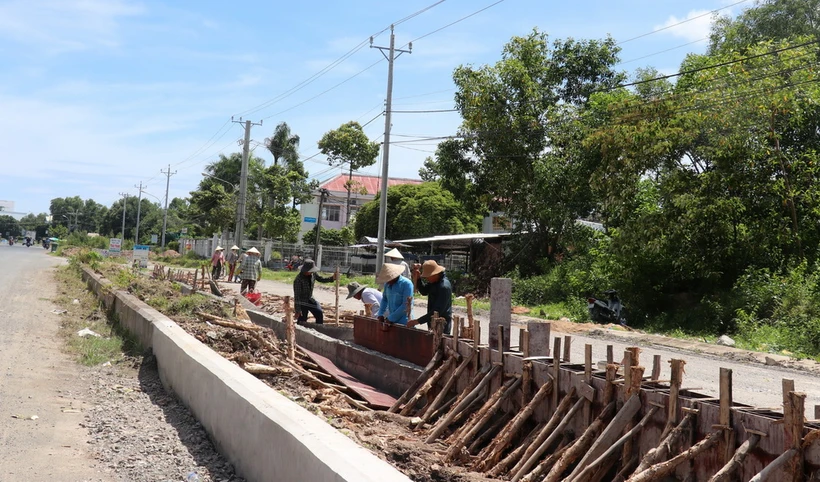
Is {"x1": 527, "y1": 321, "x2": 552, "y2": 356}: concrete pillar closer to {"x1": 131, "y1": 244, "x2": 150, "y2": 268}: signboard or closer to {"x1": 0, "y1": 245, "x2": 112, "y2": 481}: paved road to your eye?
{"x1": 0, "y1": 245, "x2": 112, "y2": 481}: paved road

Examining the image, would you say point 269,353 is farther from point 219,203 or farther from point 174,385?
point 219,203

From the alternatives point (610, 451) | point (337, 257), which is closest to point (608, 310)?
point (610, 451)

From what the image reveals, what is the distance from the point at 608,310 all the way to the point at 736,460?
51.6 feet

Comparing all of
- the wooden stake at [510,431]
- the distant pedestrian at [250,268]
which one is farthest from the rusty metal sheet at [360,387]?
the distant pedestrian at [250,268]

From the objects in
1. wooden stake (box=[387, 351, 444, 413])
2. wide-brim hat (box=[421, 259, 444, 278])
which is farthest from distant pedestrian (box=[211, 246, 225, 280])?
wide-brim hat (box=[421, 259, 444, 278])

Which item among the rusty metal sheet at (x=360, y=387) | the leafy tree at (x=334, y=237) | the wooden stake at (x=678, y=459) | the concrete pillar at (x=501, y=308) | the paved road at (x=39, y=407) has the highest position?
the leafy tree at (x=334, y=237)

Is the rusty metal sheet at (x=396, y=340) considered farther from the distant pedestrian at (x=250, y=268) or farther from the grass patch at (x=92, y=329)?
the distant pedestrian at (x=250, y=268)

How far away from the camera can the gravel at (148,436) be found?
565 centimetres

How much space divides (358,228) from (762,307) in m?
38.4

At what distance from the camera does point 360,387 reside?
37.5 feet

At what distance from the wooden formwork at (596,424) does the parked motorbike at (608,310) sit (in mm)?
11861

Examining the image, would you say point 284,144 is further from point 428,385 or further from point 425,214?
point 428,385

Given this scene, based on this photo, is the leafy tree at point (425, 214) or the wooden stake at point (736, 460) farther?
the leafy tree at point (425, 214)

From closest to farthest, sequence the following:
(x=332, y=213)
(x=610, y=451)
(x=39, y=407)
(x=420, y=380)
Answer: (x=610, y=451), (x=39, y=407), (x=420, y=380), (x=332, y=213)
